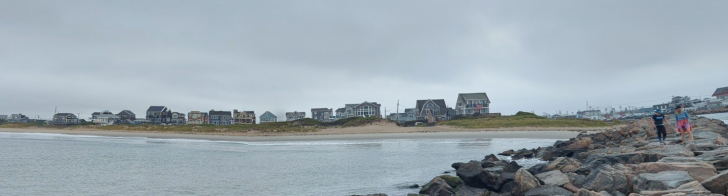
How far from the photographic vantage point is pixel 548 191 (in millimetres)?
8641

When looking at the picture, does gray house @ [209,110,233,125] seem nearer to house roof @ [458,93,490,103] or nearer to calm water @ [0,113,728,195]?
house roof @ [458,93,490,103]

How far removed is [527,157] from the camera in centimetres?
2169

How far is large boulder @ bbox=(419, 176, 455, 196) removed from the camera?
1109 cm

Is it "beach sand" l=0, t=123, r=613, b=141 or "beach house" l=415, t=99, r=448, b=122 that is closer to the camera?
"beach sand" l=0, t=123, r=613, b=141

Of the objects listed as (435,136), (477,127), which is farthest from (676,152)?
(477,127)

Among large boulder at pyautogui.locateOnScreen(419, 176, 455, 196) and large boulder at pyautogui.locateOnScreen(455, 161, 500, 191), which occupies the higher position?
large boulder at pyautogui.locateOnScreen(455, 161, 500, 191)

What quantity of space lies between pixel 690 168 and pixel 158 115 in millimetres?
114388

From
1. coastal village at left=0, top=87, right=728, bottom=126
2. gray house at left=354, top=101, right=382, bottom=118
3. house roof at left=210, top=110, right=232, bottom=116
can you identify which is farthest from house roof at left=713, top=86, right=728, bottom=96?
house roof at left=210, top=110, right=232, bottom=116

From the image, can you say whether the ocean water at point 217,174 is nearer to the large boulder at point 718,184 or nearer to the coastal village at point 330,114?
the large boulder at point 718,184

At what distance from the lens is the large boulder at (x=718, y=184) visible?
690 cm

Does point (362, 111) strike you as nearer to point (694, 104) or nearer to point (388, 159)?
point (388, 159)

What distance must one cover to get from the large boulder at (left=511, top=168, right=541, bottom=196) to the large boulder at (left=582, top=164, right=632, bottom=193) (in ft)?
3.37

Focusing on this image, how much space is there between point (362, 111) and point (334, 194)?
76167 millimetres

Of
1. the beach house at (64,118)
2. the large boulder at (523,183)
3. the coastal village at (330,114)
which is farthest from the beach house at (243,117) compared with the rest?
the large boulder at (523,183)
